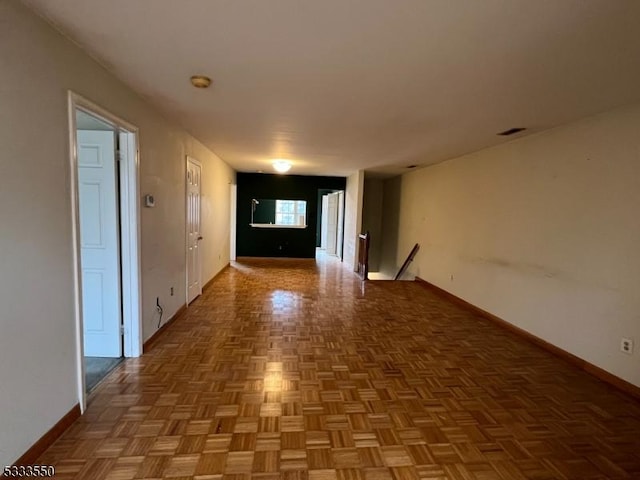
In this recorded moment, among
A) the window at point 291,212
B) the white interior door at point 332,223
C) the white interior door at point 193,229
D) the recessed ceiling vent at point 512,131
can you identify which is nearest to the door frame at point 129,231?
the white interior door at point 193,229

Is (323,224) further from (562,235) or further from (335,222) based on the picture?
(562,235)

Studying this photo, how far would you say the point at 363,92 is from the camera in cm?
242

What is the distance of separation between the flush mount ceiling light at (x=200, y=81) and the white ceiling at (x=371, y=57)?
0.20 ft

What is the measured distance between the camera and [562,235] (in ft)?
10.2

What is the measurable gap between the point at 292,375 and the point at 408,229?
5189 millimetres

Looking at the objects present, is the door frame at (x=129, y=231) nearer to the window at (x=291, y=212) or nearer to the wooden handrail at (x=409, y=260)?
the wooden handrail at (x=409, y=260)

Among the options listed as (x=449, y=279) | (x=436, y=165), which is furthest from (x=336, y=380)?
(x=436, y=165)

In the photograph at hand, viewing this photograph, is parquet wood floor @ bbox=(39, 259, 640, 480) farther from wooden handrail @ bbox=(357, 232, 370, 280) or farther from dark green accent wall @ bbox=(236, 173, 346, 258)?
dark green accent wall @ bbox=(236, 173, 346, 258)

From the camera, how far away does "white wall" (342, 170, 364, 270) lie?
703 centimetres

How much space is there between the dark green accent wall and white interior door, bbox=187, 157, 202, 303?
3728mm

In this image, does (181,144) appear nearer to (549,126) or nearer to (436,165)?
(549,126)

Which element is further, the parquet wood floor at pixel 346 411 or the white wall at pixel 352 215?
the white wall at pixel 352 215

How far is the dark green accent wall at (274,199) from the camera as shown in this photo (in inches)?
329

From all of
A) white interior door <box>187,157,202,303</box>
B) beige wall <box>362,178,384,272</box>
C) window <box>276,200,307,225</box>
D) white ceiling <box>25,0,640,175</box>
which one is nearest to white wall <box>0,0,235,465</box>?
white ceiling <box>25,0,640,175</box>
